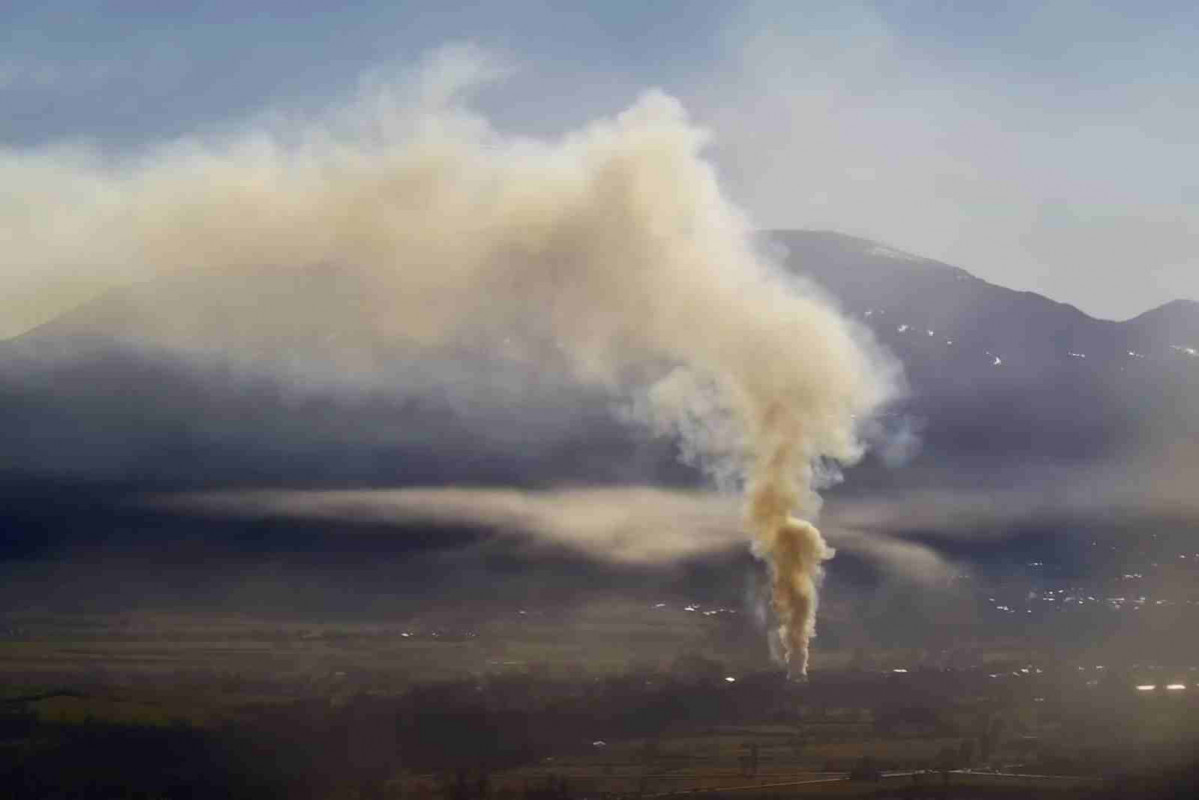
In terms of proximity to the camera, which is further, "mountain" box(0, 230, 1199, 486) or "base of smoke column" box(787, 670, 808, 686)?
"mountain" box(0, 230, 1199, 486)

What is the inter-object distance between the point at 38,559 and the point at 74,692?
1631 inches

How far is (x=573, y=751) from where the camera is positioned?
201 feet

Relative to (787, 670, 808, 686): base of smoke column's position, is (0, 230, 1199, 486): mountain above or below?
above

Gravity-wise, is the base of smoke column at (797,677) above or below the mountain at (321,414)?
below

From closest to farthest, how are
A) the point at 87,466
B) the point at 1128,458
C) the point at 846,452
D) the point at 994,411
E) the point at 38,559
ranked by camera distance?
the point at 846,452 → the point at 38,559 → the point at 87,466 → the point at 1128,458 → the point at 994,411

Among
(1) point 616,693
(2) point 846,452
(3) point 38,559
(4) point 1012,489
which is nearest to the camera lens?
(1) point 616,693

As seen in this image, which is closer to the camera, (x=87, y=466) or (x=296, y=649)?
(x=296, y=649)

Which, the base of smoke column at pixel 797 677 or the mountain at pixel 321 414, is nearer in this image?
the base of smoke column at pixel 797 677

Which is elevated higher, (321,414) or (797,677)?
(321,414)

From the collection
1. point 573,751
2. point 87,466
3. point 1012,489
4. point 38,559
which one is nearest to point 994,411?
point 1012,489

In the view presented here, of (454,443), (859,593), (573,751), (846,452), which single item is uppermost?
(454,443)

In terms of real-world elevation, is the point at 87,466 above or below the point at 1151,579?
above

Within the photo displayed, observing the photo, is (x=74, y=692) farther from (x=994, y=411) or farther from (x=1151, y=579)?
(x=994, y=411)

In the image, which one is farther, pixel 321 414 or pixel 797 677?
pixel 321 414
